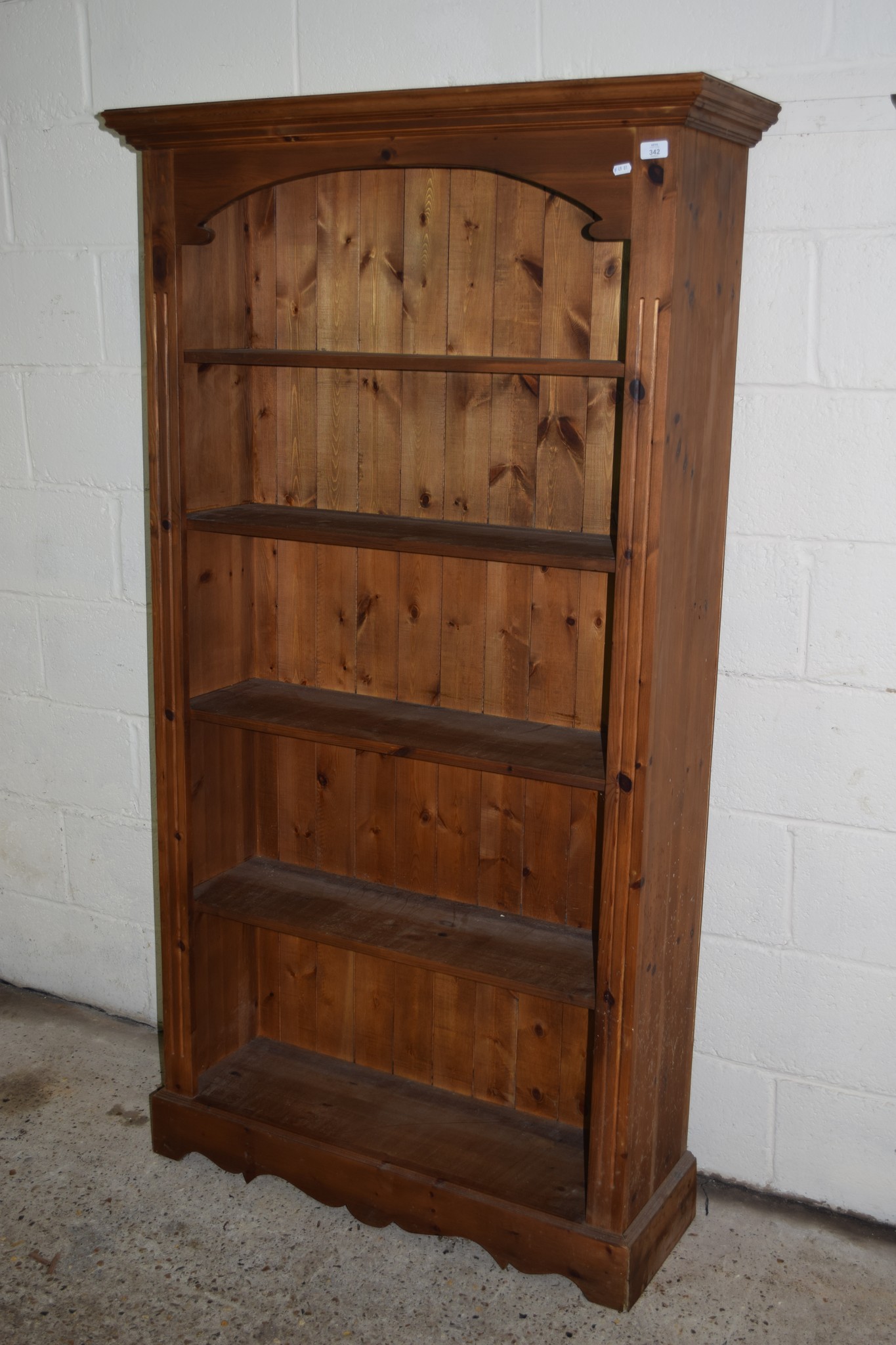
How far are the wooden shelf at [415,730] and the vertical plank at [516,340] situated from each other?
0.38m

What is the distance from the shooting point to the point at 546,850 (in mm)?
2383

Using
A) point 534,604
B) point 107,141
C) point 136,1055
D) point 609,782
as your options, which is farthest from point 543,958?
point 107,141

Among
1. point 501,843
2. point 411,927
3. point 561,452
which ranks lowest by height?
point 411,927

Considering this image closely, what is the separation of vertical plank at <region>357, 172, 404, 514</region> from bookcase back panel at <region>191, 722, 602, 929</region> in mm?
539

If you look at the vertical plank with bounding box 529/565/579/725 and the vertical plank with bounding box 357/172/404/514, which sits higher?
the vertical plank with bounding box 357/172/404/514

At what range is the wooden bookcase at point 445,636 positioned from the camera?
192cm

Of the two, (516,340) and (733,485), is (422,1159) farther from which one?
(516,340)

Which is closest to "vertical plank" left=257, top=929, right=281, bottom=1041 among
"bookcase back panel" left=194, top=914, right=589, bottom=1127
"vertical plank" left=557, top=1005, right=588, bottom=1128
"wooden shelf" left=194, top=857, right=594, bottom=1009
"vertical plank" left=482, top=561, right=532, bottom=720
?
"bookcase back panel" left=194, top=914, right=589, bottom=1127

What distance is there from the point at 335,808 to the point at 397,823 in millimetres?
146

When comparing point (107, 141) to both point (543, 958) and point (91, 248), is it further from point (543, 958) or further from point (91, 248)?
point (543, 958)

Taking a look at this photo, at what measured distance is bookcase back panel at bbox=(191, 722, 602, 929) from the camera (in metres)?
2.37

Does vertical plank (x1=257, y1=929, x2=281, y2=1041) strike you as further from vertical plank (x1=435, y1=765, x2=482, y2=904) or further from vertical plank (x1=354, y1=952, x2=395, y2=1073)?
vertical plank (x1=435, y1=765, x2=482, y2=904)

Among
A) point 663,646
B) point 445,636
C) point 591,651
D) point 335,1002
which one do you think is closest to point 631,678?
point 663,646

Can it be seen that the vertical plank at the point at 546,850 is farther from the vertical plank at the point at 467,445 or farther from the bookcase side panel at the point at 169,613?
the bookcase side panel at the point at 169,613
